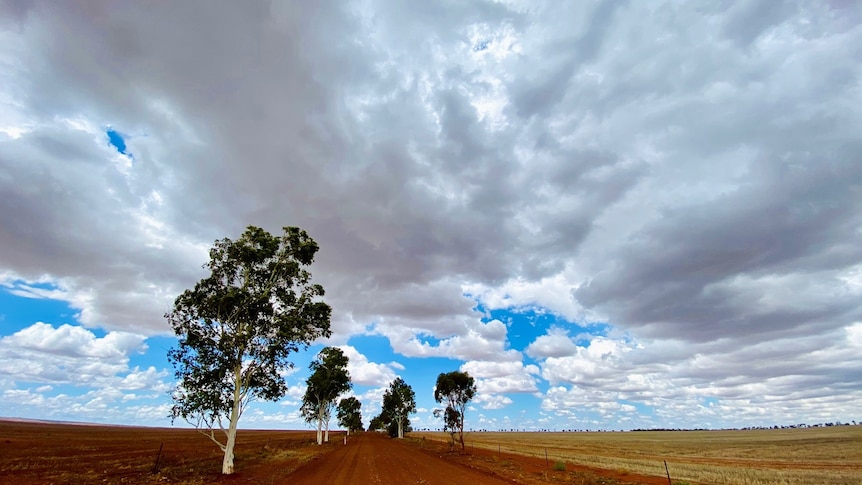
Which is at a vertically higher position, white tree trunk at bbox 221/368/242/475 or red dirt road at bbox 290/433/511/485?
white tree trunk at bbox 221/368/242/475

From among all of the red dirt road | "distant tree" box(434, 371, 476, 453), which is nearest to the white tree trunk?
the red dirt road

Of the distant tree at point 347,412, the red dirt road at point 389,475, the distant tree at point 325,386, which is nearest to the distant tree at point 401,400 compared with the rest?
the distant tree at point 347,412

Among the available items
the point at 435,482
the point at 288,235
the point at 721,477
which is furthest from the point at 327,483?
the point at 721,477

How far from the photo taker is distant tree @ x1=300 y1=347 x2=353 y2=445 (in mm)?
68438

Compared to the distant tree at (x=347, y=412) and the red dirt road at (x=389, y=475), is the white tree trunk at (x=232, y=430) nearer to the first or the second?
the red dirt road at (x=389, y=475)

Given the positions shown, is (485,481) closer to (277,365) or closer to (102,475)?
(277,365)

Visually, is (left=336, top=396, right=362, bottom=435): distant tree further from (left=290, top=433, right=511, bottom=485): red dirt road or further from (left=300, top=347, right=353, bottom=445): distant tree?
(left=290, top=433, right=511, bottom=485): red dirt road

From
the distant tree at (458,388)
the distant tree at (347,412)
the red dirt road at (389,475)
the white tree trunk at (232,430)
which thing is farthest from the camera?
the distant tree at (347,412)

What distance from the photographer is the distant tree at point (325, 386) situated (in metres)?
68.4

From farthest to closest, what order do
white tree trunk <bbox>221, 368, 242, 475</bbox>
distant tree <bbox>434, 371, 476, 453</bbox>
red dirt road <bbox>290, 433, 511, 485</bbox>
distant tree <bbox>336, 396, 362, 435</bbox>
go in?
distant tree <bbox>336, 396, 362, 435</bbox>
distant tree <bbox>434, 371, 476, 453</bbox>
white tree trunk <bbox>221, 368, 242, 475</bbox>
red dirt road <bbox>290, 433, 511, 485</bbox>

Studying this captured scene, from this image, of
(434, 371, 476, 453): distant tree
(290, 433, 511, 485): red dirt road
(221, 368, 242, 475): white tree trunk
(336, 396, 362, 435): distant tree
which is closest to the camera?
(290, 433, 511, 485): red dirt road

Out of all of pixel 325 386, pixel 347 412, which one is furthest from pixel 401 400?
pixel 325 386

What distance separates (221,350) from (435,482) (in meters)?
17.5

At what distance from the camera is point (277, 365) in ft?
99.2
